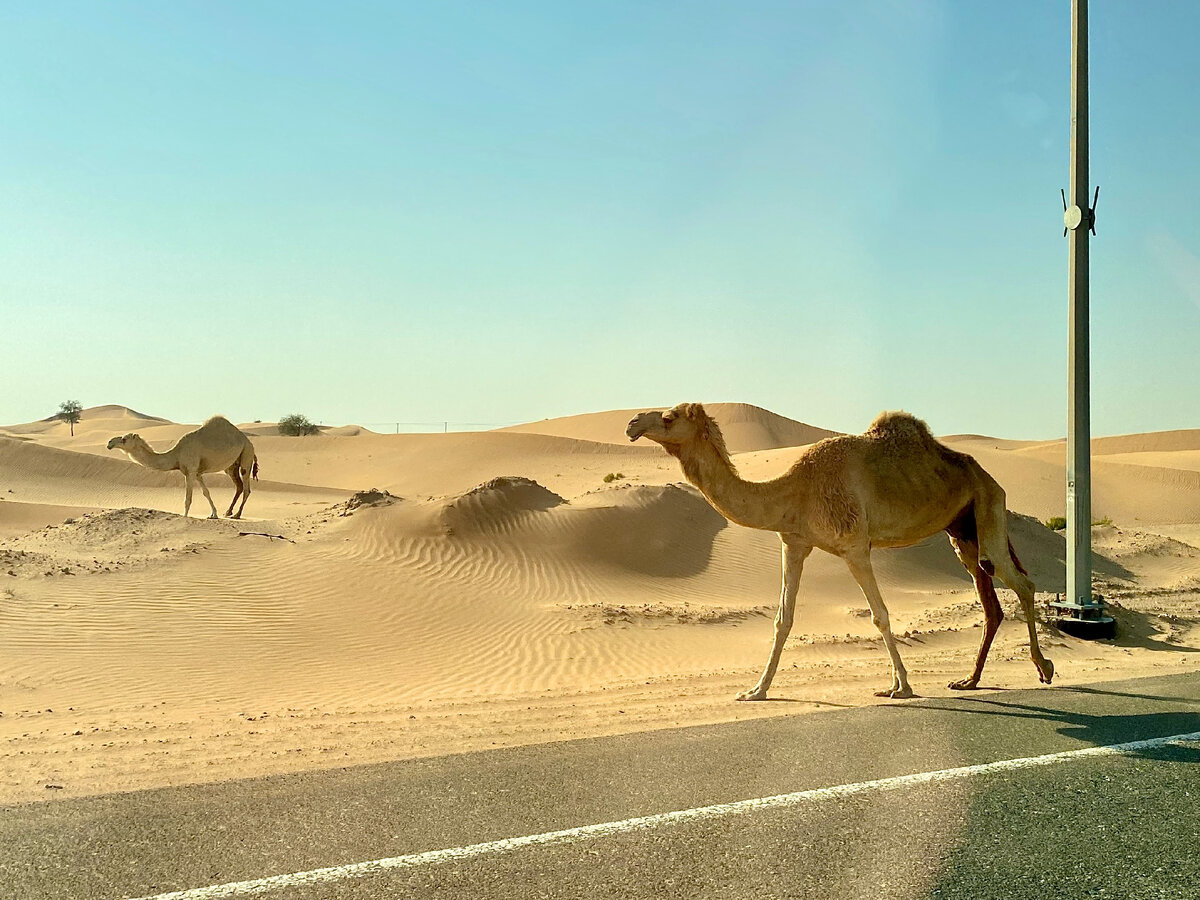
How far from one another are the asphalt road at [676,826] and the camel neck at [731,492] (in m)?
2.29

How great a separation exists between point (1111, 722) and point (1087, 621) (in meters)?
6.06

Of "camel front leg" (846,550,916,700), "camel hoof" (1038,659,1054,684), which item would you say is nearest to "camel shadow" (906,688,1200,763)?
"camel front leg" (846,550,916,700)

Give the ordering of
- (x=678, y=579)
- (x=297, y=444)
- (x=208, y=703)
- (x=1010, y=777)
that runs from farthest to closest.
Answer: (x=297, y=444) → (x=678, y=579) → (x=208, y=703) → (x=1010, y=777)

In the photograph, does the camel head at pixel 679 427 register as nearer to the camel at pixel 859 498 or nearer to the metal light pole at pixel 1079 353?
the camel at pixel 859 498

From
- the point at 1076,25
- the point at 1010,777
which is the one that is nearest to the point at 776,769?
the point at 1010,777

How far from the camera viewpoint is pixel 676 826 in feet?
15.3

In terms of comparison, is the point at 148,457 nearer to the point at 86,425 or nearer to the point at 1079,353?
the point at 1079,353

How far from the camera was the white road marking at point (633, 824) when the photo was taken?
3918 millimetres

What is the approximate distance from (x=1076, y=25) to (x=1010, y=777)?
1132 cm

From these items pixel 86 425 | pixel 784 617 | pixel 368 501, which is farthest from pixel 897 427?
pixel 86 425

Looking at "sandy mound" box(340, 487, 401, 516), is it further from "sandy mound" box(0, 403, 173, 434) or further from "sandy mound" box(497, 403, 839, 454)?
"sandy mound" box(0, 403, 173, 434)

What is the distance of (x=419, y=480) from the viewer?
173ft

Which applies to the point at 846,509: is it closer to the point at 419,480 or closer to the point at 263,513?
the point at 263,513

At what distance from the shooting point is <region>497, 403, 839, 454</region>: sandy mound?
286ft
